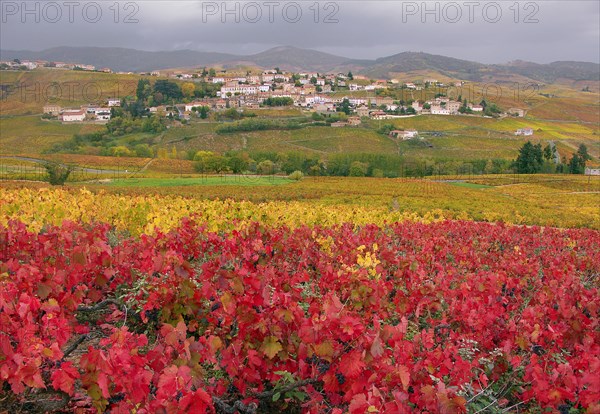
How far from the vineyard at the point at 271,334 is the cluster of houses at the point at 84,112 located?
393 ft

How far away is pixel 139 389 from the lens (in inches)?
95.4

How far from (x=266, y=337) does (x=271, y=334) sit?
0.15 feet

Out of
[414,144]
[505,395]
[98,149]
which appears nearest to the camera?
[505,395]

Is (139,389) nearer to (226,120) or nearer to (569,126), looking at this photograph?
(226,120)

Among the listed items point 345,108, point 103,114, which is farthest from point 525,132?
point 103,114

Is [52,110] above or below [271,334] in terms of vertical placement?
above

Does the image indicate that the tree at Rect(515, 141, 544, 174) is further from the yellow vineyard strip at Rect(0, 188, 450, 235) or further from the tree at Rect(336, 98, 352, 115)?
the yellow vineyard strip at Rect(0, 188, 450, 235)

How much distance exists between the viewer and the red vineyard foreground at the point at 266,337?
2494 millimetres

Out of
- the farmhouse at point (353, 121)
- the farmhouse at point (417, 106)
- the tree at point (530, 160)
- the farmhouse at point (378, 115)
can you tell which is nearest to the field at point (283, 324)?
the tree at point (530, 160)

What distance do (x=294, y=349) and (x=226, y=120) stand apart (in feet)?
366

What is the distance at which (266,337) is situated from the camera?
2.98 m

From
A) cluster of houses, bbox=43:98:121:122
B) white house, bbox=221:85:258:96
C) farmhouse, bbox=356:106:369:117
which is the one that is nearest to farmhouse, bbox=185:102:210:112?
cluster of houses, bbox=43:98:121:122

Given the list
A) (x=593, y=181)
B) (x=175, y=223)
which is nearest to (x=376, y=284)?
(x=175, y=223)

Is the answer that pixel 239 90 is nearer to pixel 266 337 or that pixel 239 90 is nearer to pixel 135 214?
pixel 135 214
